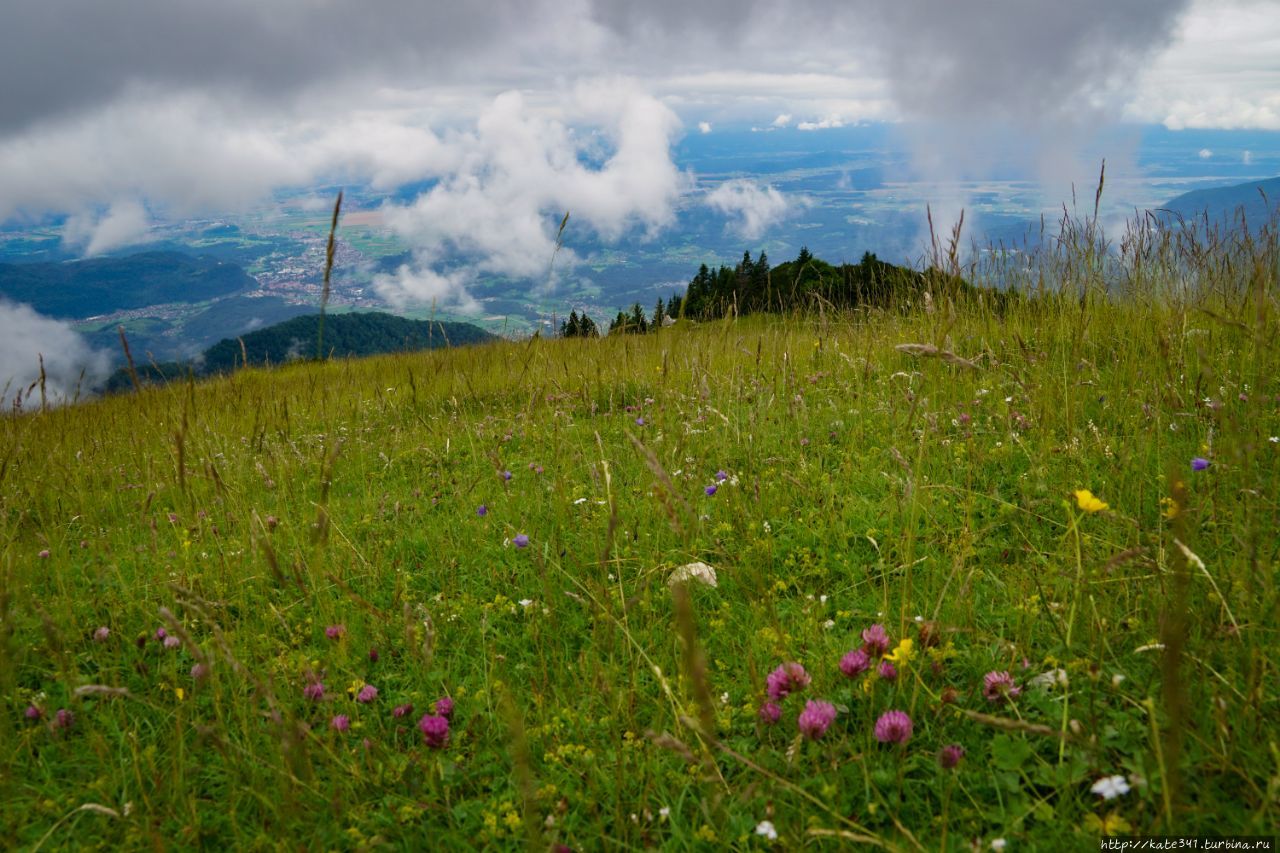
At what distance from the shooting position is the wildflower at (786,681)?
5.87 feet

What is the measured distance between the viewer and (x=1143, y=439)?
3.32 metres

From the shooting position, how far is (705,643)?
2.40 m

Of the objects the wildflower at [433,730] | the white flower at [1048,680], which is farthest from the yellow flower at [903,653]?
the wildflower at [433,730]

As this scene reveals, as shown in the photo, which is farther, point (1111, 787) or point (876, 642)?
point (876, 642)

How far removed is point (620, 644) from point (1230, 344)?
4927 mm

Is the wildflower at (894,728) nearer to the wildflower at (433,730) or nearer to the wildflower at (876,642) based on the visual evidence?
the wildflower at (876,642)

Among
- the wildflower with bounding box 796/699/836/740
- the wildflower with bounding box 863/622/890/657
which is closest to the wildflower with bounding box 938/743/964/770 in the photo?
the wildflower with bounding box 796/699/836/740

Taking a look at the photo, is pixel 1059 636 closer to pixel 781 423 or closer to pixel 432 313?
pixel 781 423

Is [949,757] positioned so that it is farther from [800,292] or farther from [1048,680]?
[800,292]

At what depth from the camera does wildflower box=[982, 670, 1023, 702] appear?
5.90ft

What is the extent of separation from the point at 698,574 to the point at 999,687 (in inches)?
48.6

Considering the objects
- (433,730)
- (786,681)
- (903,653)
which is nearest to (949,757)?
(903,653)

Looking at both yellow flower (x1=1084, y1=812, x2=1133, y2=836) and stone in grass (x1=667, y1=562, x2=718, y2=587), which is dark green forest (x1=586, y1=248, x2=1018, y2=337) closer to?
stone in grass (x1=667, y1=562, x2=718, y2=587)

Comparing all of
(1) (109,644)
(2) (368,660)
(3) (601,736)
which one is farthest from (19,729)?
(3) (601,736)
